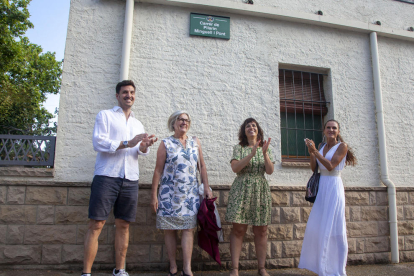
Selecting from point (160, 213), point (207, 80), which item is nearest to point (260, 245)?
point (160, 213)

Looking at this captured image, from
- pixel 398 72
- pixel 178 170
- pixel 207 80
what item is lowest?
pixel 178 170

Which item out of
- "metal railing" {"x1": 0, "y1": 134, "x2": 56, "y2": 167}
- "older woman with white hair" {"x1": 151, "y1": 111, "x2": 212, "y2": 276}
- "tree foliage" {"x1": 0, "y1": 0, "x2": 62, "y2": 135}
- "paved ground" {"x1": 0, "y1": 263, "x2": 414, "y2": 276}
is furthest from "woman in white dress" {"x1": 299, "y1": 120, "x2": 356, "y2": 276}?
"tree foliage" {"x1": 0, "y1": 0, "x2": 62, "y2": 135}

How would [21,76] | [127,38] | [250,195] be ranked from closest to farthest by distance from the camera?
1. [250,195]
2. [127,38]
3. [21,76]

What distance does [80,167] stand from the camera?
12.8 feet

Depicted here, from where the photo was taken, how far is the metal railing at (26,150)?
149 inches

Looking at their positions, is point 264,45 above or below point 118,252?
above

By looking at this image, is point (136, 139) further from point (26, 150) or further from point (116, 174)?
point (26, 150)

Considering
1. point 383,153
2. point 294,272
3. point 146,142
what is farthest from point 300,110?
point 146,142

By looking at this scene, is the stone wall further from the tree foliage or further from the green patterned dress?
the tree foliage

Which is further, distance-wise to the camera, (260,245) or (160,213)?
(260,245)

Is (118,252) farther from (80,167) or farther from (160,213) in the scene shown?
(80,167)

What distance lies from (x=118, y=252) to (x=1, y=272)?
1.51 m

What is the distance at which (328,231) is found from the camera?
338 cm

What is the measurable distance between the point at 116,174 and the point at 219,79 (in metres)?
2.18
